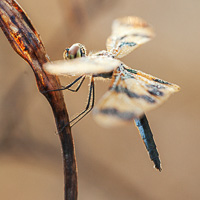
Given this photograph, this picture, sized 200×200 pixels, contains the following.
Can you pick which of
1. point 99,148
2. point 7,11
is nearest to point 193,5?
point 99,148

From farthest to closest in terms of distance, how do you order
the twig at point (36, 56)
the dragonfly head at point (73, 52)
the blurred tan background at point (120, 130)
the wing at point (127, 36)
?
the blurred tan background at point (120, 130), the wing at point (127, 36), the dragonfly head at point (73, 52), the twig at point (36, 56)

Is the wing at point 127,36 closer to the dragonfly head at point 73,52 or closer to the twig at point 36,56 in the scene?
the dragonfly head at point 73,52

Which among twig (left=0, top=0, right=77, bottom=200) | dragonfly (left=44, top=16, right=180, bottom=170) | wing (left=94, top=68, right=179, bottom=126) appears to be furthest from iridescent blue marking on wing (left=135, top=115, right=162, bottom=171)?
twig (left=0, top=0, right=77, bottom=200)

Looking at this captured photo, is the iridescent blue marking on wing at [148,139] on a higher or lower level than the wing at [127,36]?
lower

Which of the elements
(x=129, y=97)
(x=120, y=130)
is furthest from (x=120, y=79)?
(x=120, y=130)

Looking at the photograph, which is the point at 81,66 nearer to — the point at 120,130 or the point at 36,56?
the point at 36,56

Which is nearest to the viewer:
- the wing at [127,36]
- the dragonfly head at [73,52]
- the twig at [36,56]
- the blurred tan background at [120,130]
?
the twig at [36,56]

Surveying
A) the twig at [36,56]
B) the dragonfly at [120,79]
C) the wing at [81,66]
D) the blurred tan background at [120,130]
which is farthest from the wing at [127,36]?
the blurred tan background at [120,130]

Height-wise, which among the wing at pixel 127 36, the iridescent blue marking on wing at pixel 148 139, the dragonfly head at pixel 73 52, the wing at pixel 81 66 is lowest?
the iridescent blue marking on wing at pixel 148 139

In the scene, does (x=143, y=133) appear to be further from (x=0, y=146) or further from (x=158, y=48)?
(x=158, y=48)
